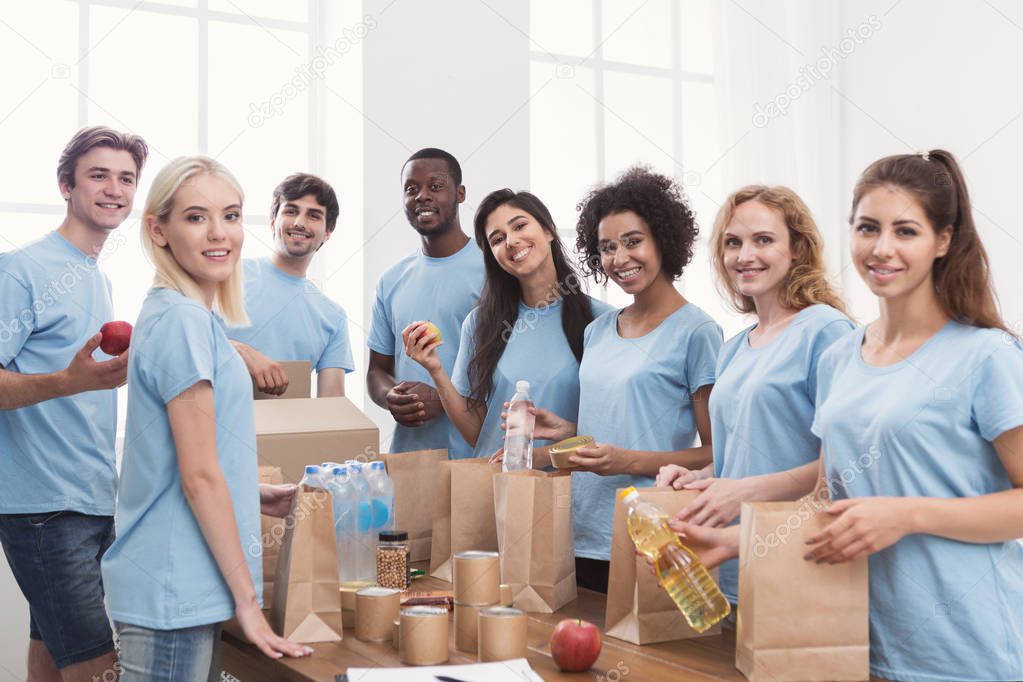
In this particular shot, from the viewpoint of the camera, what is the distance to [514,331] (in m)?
2.21

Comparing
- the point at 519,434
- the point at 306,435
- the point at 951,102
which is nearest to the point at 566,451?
the point at 519,434

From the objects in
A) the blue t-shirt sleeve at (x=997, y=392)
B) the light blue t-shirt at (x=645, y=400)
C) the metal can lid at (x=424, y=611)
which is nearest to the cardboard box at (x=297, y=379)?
the light blue t-shirt at (x=645, y=400)

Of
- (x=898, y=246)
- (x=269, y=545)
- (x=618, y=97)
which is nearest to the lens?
(x=898, y=246)

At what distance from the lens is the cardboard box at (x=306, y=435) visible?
194 centimetres

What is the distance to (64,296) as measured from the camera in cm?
206

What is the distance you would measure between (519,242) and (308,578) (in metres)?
1.02

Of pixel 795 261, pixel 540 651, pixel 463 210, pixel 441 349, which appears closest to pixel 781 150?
pixel 463 210

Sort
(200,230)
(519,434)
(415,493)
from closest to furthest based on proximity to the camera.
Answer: (200,230)
(519,434)
(415,493)

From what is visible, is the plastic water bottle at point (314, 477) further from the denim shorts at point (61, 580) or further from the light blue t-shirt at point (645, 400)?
the denim shorts at point (61, 580)

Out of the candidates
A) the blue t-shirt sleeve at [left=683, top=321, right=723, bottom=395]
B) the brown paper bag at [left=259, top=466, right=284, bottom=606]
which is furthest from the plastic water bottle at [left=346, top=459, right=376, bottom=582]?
the blue t-shirt sleeve at [left=683, top=321, right=723, bottom=395]

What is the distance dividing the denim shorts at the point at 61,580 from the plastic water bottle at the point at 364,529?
2.35 feet

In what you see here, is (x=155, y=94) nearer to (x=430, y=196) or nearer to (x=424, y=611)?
(x=430, y=196)

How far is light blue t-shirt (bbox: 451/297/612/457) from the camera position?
2105 mm

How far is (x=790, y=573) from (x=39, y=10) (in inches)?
130
